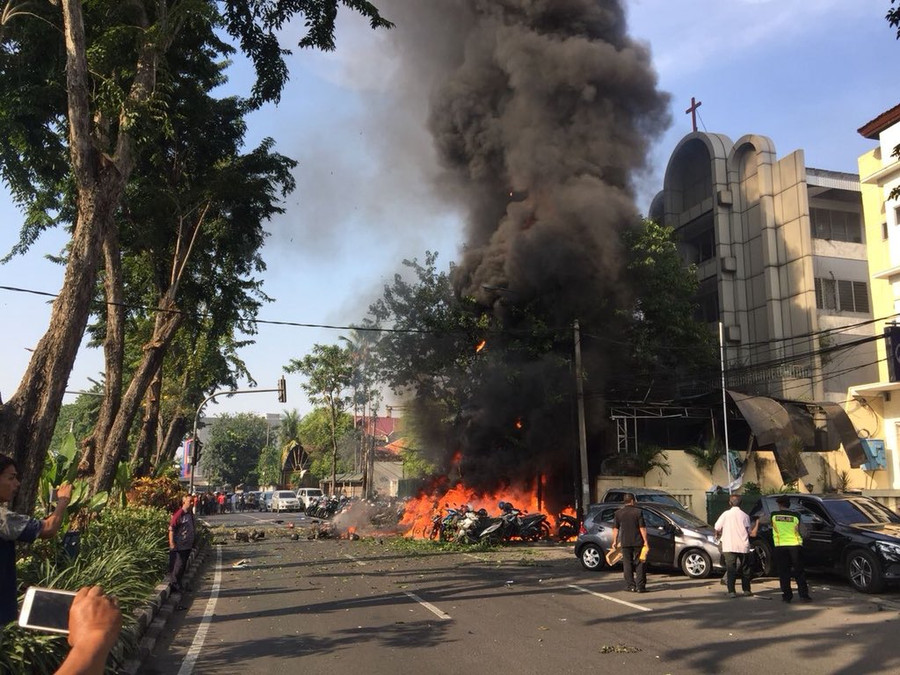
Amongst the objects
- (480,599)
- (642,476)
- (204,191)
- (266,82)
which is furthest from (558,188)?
(480,599)

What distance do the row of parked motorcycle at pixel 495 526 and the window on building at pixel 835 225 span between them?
2088cm

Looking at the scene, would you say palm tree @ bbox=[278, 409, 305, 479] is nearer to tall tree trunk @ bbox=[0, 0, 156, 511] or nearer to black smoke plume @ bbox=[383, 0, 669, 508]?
black smoke plume @ bbox=[383, 0, 669, 508]

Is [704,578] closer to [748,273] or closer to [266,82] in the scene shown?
[266,82]

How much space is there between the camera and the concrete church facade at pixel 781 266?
31.1 metres

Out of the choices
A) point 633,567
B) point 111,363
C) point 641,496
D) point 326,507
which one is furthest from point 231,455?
point 633,567

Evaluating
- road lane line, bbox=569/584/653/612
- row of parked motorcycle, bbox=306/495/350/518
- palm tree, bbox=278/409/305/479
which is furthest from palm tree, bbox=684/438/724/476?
palm tree, bbox=278/409/305/479

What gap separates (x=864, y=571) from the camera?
34.4 ft

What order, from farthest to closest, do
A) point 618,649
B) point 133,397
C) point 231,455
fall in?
point 231,455 → point 133,397 → point 618,649

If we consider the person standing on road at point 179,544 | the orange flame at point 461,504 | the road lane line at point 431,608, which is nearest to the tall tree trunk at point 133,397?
the person standing on road at point 179,544

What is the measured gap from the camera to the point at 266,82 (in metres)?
13.2

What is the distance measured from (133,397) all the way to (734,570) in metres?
13.5

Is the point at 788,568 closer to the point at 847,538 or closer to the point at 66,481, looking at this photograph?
the point at 847,538

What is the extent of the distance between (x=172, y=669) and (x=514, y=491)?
767 inches

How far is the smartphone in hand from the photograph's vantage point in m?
1.82
